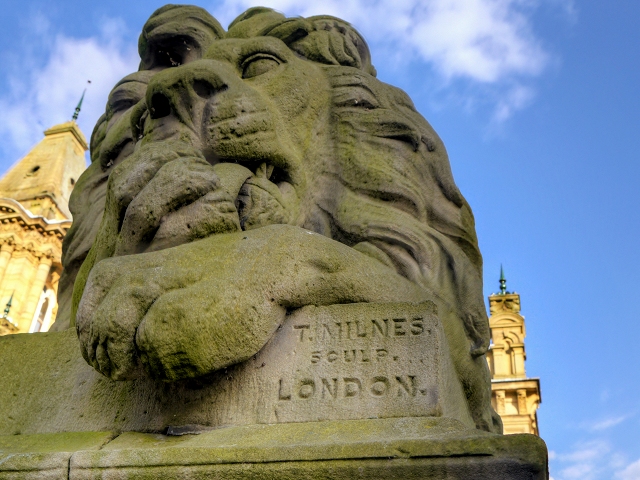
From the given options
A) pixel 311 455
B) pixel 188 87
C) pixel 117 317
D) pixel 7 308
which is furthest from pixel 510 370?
pixel 311 455

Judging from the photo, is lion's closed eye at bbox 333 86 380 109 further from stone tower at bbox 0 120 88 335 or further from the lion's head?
stone tower at bbox 0 120 88 335

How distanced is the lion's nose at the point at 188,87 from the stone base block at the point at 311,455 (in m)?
1.69

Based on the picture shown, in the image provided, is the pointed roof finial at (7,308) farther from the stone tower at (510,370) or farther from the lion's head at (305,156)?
the lion's head at (305,156)

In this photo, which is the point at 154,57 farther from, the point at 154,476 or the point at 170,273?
the point at 154,476

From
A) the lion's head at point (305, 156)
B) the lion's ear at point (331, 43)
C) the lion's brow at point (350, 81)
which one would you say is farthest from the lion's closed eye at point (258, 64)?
the lion's ear at point (331, 43)

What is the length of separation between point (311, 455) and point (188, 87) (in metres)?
2.09

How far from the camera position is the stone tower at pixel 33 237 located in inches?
1109

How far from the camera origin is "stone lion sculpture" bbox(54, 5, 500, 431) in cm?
248

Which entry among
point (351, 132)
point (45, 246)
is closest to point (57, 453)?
point (351, 132)

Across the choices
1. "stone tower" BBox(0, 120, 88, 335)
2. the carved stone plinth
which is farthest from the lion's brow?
"stone tower" BBox(0, 120, 88, 335)

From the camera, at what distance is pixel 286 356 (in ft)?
8.41

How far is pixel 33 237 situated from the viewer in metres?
29.3

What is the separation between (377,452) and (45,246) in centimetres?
2960

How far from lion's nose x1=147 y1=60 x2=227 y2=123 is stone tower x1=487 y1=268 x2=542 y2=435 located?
17131 mm
